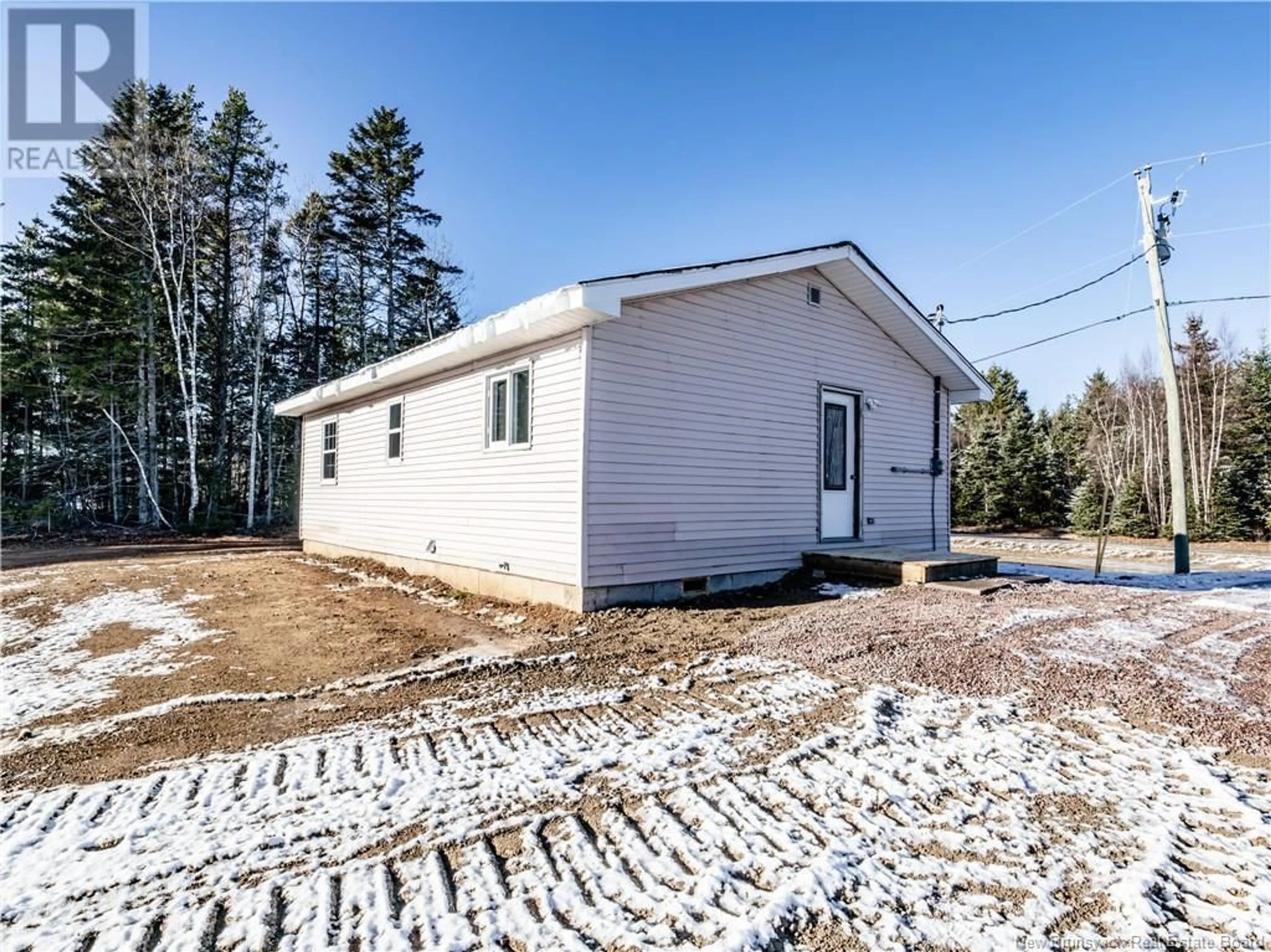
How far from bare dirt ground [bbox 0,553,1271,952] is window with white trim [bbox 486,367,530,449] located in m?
2.58

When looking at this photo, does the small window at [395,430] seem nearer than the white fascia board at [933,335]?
No

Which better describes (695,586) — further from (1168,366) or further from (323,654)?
(1168,366)

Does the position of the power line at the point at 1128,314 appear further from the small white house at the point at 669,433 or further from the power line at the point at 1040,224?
the small white house at the point at 669,433

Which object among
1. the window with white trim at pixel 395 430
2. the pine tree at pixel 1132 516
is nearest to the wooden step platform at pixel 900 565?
the window with white trim at pixel 395 430

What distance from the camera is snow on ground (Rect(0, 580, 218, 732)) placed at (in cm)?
372

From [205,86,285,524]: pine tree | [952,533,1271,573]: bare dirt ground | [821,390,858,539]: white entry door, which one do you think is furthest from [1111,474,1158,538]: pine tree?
[205,86,285,524]: pine tree

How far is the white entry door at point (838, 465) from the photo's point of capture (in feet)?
26.5

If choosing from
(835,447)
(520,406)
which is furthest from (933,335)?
(520,406)

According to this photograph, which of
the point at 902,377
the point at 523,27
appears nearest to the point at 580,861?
the point at 902,377

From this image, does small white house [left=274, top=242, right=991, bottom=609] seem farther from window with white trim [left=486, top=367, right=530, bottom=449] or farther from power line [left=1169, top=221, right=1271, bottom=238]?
power line [left=1169, top=221, right=1271, bottom=238]

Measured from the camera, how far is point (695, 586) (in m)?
6.68

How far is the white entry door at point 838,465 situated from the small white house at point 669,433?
3 centimetres

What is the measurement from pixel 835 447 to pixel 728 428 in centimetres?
217

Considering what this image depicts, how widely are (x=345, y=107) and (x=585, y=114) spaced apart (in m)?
11.3
